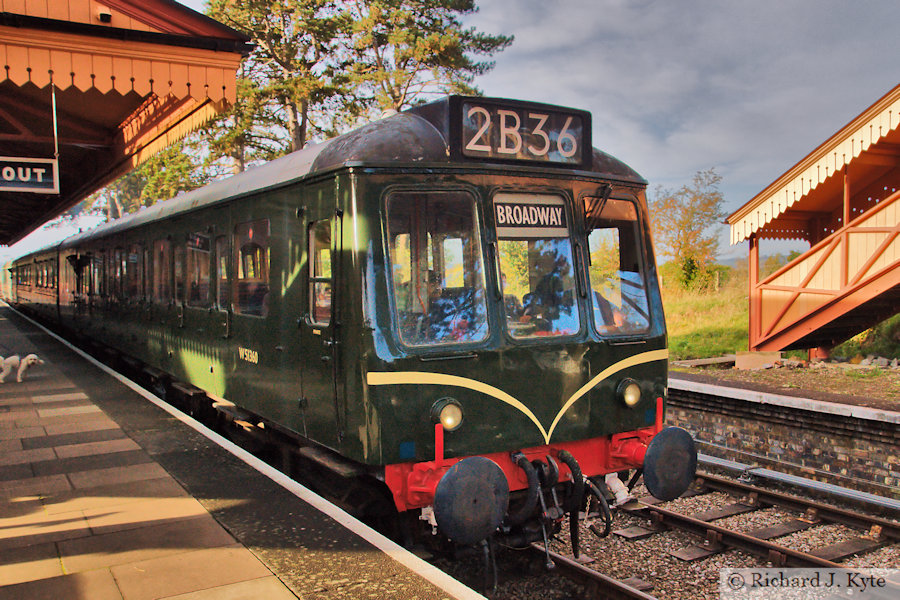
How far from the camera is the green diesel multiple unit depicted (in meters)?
4.62

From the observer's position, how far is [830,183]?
1465 cm

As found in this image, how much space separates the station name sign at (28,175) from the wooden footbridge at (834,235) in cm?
1214

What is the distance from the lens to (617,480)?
5.60 metres

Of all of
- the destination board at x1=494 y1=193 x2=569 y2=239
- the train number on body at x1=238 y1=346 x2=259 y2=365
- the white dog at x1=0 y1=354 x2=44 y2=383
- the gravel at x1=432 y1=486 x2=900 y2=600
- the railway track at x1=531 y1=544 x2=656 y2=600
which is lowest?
the gravel at x1=432 y1=486 x2=900 y2=600

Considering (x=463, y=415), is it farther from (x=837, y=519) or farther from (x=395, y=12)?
(x=395, y=12)

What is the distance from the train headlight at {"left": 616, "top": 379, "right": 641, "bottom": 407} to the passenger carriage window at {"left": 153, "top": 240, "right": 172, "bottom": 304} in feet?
19.9

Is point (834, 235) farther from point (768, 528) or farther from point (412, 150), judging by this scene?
point (412, 150)

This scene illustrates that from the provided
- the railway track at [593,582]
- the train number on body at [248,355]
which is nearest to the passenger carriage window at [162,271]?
the train number on body at [248,355]

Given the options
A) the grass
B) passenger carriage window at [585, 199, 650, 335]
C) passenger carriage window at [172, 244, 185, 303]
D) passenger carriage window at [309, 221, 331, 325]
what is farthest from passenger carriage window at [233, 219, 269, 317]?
the grass

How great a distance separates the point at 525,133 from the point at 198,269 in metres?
4.32

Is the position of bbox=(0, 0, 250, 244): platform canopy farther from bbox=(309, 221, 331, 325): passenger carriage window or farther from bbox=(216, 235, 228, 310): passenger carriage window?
bbox=(309, 221, 331, 325): passenger carriage window

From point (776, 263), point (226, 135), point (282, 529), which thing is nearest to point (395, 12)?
point (226, 135)

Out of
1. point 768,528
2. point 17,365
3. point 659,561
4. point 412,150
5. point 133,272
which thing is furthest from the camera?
point 17,365

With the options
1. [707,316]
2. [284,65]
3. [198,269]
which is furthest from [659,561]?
[284,65]
